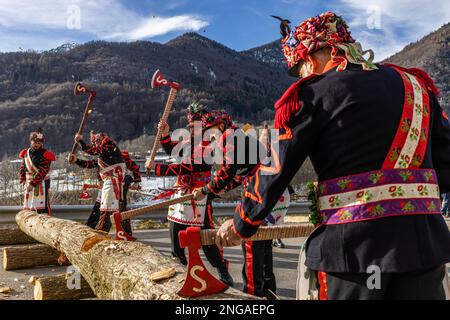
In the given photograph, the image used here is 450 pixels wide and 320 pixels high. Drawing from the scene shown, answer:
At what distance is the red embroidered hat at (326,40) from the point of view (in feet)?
6.57

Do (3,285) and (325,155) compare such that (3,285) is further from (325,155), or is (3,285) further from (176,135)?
(325,155)

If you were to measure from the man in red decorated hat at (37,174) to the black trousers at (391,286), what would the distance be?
23.4 ft

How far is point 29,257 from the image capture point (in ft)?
20.3

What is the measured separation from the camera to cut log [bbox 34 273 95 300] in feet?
14.4

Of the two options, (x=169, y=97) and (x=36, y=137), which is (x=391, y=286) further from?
(x=36, y=137)

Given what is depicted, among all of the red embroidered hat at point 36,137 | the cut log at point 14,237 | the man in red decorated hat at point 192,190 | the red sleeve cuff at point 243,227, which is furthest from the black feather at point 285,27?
the red embroidered hat at point 36,137

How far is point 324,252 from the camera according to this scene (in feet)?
6.26

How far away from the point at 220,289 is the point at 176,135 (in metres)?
3.78

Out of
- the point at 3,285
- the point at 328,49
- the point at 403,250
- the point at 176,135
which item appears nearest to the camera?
the point at 403,250

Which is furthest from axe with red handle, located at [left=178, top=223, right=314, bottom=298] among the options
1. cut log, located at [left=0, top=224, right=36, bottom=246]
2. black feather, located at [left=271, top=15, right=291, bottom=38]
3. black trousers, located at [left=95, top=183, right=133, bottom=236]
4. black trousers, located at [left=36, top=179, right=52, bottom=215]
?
black trousers, located at [left=36, top=179, right=52, bottom=215]

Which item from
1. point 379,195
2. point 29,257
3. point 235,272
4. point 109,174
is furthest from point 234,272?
point 379,195
